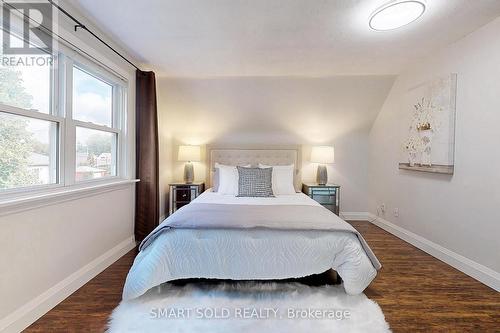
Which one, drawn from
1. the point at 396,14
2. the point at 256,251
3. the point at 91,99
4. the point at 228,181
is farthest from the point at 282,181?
the point at 91,99

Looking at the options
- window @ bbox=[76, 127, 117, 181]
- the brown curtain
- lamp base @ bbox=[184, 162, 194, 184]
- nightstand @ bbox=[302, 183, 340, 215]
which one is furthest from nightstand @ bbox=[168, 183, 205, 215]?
nightstand @ bbox=[302, 183, 340, 215]

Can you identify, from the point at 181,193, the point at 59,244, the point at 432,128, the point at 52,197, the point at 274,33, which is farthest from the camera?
the point at 181,193

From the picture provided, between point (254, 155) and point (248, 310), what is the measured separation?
108 inches

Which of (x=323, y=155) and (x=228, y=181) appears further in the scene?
(x=323, y=155)

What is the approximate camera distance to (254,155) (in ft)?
14.0

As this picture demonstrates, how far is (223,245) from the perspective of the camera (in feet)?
6.51

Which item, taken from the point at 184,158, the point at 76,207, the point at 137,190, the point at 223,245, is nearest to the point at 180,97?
the point at 184,158

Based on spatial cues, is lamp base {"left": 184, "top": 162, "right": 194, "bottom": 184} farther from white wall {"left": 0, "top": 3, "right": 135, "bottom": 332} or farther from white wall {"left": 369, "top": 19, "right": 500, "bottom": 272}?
white wall {"left": 369, "top": 19, "right": 500, "bottom": 272}

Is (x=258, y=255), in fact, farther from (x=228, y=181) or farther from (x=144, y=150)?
(x=144, y=150)

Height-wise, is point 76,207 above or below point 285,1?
below

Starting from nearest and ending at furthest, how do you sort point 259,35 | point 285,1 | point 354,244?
point 285,1 → point 354,244 → point 259,35

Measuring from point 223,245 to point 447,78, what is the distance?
9.58 ft

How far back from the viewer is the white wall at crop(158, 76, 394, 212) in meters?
3.70

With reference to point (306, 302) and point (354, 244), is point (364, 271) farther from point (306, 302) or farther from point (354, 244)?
point (306, 302)
